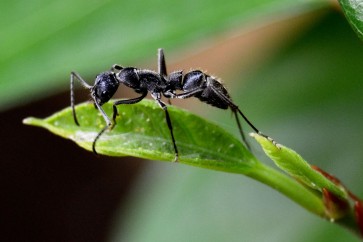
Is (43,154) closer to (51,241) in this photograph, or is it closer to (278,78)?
(51,241)

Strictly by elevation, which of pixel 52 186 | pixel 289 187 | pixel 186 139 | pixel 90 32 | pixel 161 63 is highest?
pixel 90 32

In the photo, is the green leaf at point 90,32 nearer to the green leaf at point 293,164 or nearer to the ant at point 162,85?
the ant at point 162,85

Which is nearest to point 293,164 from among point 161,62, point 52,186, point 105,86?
point 105,86

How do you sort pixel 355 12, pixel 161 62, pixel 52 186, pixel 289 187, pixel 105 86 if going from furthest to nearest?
pixel 52 186, pixel 161 62, pixel 105 86, pixel 289 187, pixel 355 12

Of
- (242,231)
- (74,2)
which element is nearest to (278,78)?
(242,231)

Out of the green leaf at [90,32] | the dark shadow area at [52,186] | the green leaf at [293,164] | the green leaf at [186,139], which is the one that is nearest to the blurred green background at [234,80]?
the green leaf at [90,32]

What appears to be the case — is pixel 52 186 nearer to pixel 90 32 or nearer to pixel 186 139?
pixel 90 32

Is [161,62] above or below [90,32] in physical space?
below
